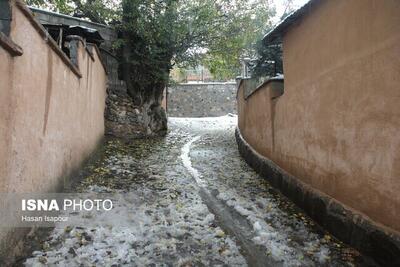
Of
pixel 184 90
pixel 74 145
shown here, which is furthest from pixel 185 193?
pixel 184 90

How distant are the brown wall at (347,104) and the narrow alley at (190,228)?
72 cm

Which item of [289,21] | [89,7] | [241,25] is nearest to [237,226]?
[289,21]

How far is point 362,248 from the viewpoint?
142 inches

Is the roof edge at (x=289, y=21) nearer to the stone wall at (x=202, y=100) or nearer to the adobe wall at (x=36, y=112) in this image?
the adobe wall at (x=36, y=112)

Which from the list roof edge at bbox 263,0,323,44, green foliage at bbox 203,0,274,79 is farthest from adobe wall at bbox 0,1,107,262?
green foliage at bbox 203,0,274,79

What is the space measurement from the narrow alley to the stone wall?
14907 mm

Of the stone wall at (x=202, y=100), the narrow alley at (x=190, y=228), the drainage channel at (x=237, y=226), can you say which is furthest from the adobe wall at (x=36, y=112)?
the stone wall at (x=202, y=100)

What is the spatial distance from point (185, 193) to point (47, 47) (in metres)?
3.16

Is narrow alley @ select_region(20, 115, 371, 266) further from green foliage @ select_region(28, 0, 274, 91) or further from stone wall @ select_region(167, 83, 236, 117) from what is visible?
stone wall @ select_region(167, 83, 236, 117)

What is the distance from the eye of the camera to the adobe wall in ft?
10.2

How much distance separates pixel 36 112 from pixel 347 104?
375 centimetres

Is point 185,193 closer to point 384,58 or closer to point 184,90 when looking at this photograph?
point 384,58

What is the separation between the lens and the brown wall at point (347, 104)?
3264mm

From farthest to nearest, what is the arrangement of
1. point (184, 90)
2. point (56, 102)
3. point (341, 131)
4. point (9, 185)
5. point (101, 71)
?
point (184, 90) < point (101, 71) < point (56, 102) < point (341, 131) < point (9, 185)
